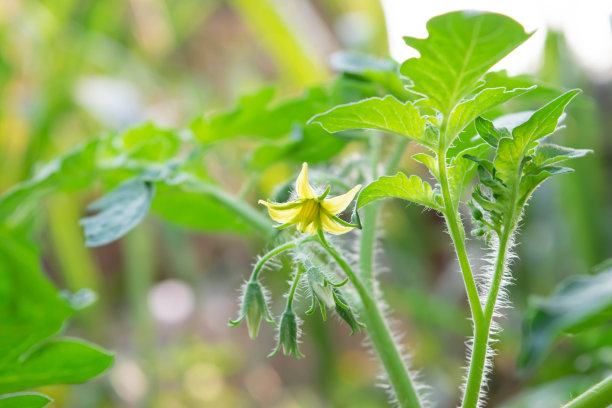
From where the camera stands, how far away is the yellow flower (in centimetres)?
36

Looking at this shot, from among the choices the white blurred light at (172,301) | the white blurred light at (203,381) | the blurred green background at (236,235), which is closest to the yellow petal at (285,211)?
the blurred green background at (236,235)

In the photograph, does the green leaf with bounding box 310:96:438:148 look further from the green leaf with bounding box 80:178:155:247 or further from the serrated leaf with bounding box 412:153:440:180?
the green leaf with bounding box 80:178:155:247

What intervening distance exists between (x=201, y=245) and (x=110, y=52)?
79 centimetres

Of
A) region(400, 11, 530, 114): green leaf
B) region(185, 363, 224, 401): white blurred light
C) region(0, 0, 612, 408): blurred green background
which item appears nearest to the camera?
region(400, 11, 530, 114): green leaf

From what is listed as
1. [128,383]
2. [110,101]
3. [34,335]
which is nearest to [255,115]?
[34,335]

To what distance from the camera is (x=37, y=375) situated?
1.65ft

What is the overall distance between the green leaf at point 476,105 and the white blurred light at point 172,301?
61.0 inches

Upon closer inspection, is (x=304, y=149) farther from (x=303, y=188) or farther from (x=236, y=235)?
(x=236, y=235)

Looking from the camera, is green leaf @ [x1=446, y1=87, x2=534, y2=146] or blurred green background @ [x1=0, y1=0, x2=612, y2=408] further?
blurred green background @ [x1=0, y1=0, x2=612, y2=408]

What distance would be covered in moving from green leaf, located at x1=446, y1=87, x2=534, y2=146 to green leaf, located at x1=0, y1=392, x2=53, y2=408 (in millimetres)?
353

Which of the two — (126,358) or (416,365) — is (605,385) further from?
(126,358)

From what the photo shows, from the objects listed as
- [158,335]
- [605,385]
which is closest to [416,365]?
[158,335]

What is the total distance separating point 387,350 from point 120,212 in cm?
24

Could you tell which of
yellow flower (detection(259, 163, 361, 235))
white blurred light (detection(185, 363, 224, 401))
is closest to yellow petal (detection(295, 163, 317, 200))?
yellow flower (detection(259, 163, 361, 235))
